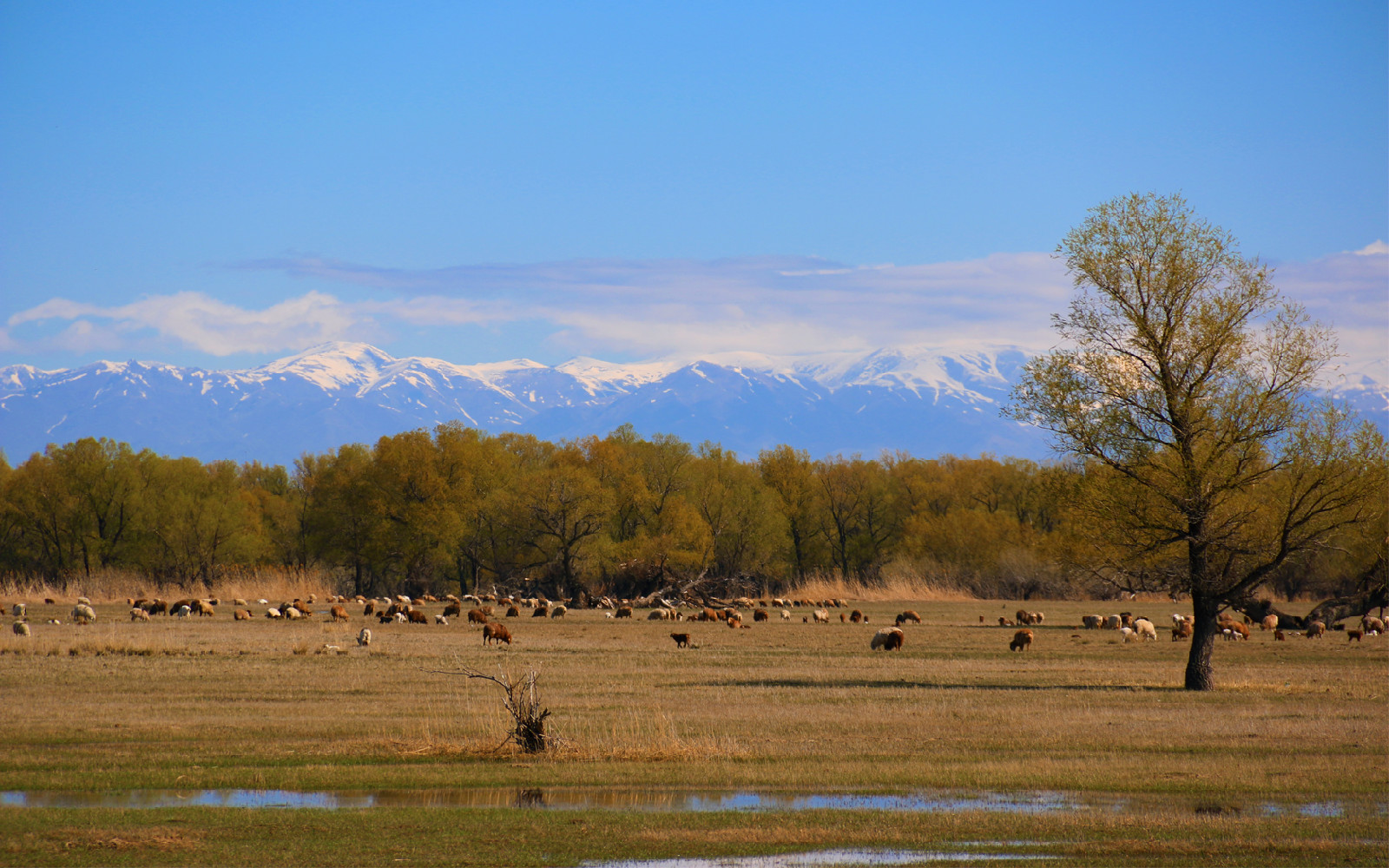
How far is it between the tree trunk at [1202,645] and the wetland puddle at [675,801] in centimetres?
1231

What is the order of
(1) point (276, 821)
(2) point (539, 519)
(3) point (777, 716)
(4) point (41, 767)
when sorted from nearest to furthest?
(1) point (276, 821)
(4) point (41, 767)
(3) point (777, 716)
(2) point (539, 519)

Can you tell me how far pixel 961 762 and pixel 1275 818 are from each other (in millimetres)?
4415

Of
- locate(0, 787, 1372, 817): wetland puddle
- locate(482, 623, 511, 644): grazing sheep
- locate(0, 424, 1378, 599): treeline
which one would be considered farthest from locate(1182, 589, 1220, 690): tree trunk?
locate(0, 424, 1378, 599): treeline

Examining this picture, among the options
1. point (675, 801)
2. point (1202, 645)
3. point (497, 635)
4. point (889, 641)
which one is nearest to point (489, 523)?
point (497, 635)

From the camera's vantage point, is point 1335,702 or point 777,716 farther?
point 1335,702

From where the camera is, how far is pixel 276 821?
1189 cm

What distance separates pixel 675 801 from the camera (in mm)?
13539

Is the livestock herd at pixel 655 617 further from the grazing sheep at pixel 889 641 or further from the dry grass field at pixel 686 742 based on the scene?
the dry grass field at pixel 686 742

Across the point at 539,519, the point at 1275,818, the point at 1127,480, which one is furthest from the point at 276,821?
the point at 539,519

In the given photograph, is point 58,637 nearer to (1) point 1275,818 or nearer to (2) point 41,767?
(2) point 41,767

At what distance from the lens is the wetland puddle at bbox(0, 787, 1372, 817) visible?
12.8 metres

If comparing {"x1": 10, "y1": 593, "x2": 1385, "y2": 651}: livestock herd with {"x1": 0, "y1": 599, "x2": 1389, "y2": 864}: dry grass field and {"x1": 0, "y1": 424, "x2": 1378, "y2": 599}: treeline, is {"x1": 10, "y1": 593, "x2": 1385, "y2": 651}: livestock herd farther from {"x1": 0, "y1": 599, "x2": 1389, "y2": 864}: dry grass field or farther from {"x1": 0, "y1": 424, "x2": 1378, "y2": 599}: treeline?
{"x1": 0, "y1": 424, "x2": 1378, "y2": 599}: treeline

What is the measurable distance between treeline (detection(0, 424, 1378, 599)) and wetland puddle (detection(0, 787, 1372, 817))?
2300 inches

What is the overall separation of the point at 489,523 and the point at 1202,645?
6611 cm
